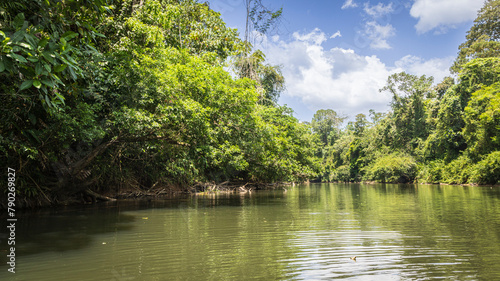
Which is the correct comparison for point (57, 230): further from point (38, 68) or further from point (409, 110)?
point (409, 110)

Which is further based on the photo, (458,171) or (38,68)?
(458,171)

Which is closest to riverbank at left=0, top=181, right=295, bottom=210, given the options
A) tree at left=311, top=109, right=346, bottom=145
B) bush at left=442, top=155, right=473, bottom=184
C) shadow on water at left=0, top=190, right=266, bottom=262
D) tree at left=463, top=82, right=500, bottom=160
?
shadow on water at left=0, top=190, right=266, bottom=262

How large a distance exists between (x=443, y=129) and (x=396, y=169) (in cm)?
692

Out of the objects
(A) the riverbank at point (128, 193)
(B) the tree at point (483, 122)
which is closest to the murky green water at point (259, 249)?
(A) the riverbank at point (128, 193)

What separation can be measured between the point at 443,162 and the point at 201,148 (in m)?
27.5

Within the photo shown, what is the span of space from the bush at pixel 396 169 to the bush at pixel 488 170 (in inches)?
417

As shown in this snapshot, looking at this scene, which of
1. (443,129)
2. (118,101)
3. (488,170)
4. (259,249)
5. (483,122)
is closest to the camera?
(259,249)

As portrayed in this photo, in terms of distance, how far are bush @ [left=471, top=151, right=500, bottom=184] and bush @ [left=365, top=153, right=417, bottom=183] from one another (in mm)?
10602

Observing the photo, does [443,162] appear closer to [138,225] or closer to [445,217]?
[445,217]

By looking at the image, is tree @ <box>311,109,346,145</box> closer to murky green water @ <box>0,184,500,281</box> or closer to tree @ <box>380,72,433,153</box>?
tree @ <box>380,72,433,153</box>

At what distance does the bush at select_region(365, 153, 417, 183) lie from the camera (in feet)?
110

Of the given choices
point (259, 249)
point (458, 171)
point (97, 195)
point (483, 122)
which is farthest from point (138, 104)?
point (458, 171)

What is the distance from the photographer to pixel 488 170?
21.5 meters

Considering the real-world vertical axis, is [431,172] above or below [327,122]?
below
